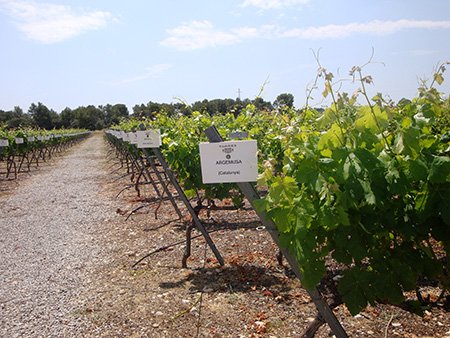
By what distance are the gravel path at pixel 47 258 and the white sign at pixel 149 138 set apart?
5.37 feet

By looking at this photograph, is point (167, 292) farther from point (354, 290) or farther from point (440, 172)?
A: point (440, 172)

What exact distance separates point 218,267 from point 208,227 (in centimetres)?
197

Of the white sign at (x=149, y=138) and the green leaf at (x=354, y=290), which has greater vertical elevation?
the white sign at (x=149, y=138)

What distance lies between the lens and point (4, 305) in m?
4.04

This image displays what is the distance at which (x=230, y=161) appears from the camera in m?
2.71

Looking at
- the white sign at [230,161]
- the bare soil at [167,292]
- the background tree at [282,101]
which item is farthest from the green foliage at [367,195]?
the background tree at [282,101]

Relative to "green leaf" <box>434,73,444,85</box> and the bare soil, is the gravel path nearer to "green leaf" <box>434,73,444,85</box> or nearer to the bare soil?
the bare soil

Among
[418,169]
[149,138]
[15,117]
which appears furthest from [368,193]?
[15,117]

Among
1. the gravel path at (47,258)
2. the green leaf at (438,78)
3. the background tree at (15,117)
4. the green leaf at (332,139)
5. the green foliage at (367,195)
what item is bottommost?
the gravel path at (47,258)

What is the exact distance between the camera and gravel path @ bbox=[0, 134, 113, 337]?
3.68 metres

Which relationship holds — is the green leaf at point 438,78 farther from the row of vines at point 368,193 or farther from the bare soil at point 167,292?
the bare soil at point 167,292

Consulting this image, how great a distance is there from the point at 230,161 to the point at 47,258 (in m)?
3.86

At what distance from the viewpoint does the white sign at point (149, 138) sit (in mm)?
6055

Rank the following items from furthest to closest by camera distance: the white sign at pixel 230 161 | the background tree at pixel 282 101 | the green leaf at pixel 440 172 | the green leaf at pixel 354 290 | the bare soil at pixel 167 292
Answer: the background tree at pixel 282 101 < the bare soil at pixel 167 292 < the white sign at pixel 230 161 < the green leaf at pixel 354 290 < the green leaf at pixel 440 172
